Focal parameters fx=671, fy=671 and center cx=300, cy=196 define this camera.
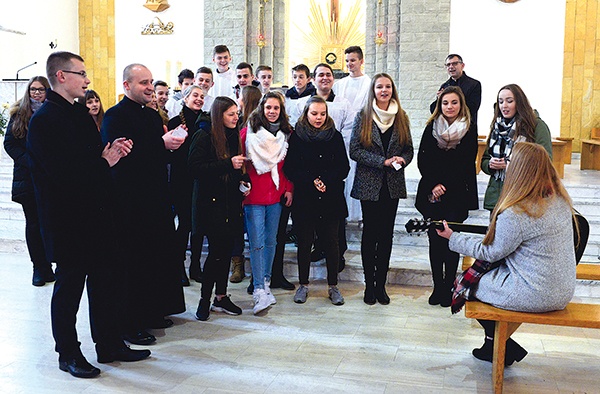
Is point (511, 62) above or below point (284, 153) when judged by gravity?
above

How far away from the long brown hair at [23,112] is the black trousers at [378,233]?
2.59m

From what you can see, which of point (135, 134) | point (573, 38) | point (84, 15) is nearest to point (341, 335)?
point (135, 134)

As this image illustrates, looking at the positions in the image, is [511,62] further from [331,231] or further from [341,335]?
[341,335]

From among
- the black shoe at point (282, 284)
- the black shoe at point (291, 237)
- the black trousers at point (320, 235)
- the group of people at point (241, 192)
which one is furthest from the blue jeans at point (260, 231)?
the black shoe at point (291, 237)

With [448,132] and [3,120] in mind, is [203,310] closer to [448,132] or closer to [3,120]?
[448,132]

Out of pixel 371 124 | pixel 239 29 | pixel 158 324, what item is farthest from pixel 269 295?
pixel 239 29

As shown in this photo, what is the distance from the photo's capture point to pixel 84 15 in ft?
44.1

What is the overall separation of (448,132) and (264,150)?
1273mm

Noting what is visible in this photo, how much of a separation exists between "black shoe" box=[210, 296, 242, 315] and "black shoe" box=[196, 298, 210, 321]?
5.6 inches

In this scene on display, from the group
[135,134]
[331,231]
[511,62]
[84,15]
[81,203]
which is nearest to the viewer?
[81,203]

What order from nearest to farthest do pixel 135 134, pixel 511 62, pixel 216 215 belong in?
1. pixel 135 134
2. pixel 216 215
3. pixel 511 62

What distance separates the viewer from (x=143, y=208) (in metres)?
3.93

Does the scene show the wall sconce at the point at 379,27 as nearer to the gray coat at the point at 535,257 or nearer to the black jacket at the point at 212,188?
the black jacket at the point at 212,188

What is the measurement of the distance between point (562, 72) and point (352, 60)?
6.07 m
